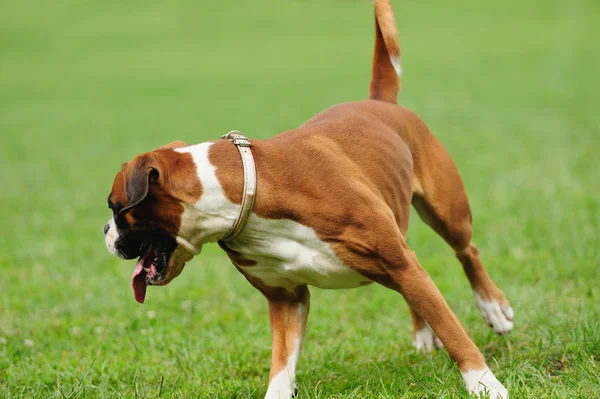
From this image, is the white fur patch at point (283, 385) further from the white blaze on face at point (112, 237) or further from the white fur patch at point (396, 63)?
the white fur patch at point (396, 63)

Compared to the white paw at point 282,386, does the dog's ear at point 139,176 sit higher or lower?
higher

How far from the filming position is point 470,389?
405 cm

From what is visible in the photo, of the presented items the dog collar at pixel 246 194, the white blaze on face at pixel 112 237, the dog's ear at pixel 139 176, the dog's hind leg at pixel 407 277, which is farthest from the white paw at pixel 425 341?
the dog's ear at pixel 139 176

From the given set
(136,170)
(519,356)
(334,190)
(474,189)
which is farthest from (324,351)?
(474,189)

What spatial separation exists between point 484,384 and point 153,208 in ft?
5.77

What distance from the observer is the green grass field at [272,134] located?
488 cm

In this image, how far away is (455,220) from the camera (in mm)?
5289

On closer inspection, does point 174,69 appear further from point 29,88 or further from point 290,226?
point 290,226

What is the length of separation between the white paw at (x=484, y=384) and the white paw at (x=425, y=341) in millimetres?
1153

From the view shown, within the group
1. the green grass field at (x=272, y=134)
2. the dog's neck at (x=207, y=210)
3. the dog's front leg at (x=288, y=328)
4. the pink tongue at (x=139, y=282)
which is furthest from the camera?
the green grass field at (x=272, y=134)

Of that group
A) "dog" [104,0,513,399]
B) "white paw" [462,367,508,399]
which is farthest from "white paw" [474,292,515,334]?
"white paw" [462,367,508,399]

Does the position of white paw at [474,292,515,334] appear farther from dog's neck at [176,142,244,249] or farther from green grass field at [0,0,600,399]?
dog's neck at [176,142,244,249]

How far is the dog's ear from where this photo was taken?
3.68 m

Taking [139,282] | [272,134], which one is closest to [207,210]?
[139,282]
